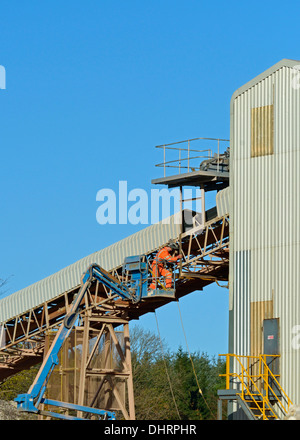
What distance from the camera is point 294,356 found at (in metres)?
29.0

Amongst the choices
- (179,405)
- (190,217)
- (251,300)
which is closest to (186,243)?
(190,217)

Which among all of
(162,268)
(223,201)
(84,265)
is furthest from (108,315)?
(223,201)

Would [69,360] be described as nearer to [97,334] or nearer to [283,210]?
[97,334]

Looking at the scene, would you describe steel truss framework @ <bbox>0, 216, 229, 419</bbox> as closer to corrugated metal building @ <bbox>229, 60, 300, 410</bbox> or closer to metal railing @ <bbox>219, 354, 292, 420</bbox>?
corrugated metal building @ <bbox>229, 60, 300, 410</bbox>

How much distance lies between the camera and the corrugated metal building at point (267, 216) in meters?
29.7

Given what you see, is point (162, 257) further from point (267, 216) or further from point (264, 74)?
point (264, 74)

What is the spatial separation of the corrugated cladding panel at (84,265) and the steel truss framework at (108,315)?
37 cm

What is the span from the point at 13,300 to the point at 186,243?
11.0 meters

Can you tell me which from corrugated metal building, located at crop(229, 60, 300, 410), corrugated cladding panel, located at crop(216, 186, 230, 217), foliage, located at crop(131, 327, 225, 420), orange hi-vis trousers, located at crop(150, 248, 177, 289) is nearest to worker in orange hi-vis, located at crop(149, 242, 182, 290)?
orange hi-vis trousers, located at crop(150, 248, 177, 289)

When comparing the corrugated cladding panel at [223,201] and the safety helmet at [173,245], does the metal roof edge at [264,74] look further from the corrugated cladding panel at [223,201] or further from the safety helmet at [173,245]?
the safety helmet at [173,245]

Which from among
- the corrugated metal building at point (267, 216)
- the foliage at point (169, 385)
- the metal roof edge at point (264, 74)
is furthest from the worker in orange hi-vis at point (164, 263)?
the foliage at point (169, 385)

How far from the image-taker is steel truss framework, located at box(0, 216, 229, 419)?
36.7 m

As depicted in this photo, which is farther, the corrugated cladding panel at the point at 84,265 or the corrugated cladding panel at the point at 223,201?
the corrugated cladding panel at the point at 84,265

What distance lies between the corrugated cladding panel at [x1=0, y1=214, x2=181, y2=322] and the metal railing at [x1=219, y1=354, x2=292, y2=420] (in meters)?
8.82
